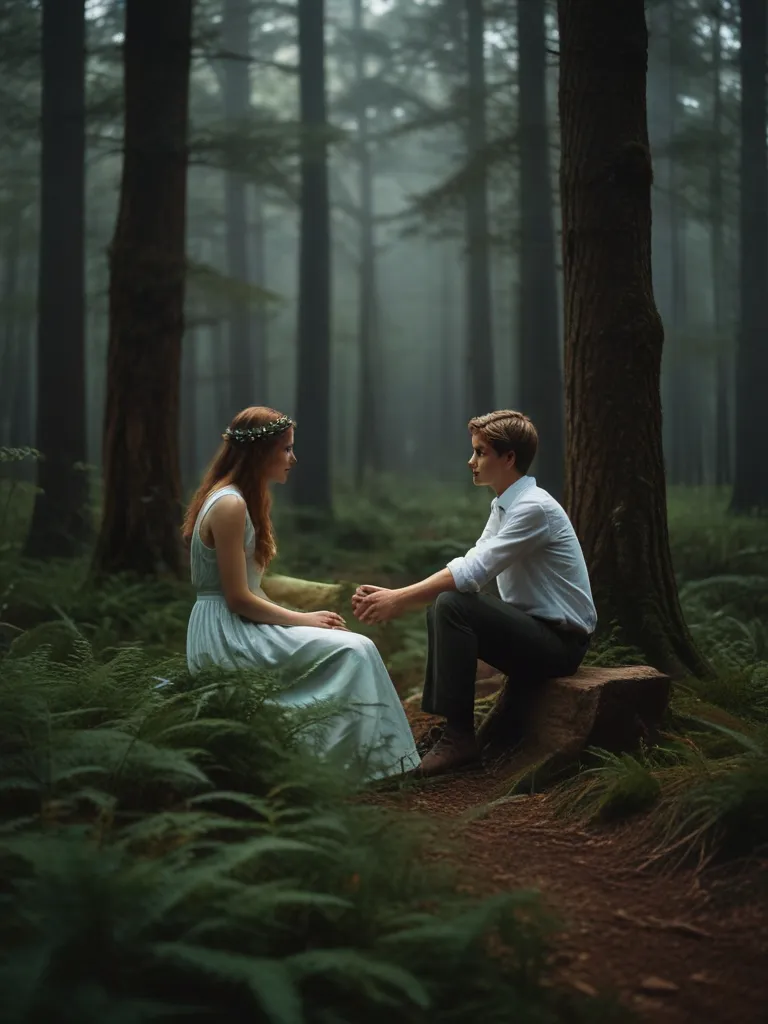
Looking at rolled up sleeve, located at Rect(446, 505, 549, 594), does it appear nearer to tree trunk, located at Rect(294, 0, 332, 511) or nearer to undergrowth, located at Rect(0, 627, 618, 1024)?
undergrowth, located at Rect(0, 627, 618, 1024)

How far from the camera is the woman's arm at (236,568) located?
183 inches

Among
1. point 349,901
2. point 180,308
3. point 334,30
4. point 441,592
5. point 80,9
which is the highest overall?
point 334,30

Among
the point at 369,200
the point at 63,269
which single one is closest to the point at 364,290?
the point at 369,200

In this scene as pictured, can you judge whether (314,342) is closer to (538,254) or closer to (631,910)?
(538,254)

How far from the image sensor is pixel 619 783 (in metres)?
4.03

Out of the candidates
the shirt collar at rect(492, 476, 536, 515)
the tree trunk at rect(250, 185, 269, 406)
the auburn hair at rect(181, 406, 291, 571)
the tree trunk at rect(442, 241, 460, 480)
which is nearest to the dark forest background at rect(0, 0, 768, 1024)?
the auburn hair at rect(181, 406, 291, 571)

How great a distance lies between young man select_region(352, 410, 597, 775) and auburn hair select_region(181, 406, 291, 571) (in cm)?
68

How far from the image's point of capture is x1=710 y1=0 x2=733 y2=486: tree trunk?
1788 cm

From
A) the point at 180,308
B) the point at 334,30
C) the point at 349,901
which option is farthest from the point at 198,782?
the point at 334,30

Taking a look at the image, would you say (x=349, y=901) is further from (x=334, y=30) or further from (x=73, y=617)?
(x=334, y=30)

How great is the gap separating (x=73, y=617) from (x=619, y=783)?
5319 millimetres

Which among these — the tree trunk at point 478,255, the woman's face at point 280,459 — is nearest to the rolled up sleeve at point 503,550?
the woman's face at point 280,459

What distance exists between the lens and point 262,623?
15.7ft

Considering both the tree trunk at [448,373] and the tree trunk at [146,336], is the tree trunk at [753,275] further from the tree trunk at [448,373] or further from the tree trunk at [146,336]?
the tree trunk at [448,373]
